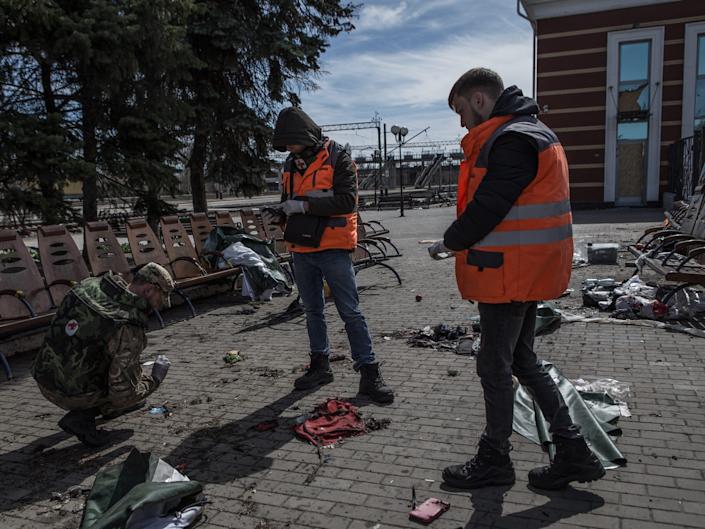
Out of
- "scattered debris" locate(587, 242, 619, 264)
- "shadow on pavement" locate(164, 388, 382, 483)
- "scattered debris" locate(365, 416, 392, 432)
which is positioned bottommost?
"shadow on pavement" locate(164, 388, 382, 483)

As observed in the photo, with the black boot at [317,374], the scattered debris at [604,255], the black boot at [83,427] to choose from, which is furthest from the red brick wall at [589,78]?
the black boot at [83,427]

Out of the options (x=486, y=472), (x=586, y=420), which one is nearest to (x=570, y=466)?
(x=486, y=472)

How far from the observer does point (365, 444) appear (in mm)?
3500

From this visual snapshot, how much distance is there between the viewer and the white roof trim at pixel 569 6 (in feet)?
68.1

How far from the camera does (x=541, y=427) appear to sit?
11.1ft

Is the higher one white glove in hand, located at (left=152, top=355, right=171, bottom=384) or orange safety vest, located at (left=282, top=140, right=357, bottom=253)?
orange safety vest, located at (left=282, top=140, right=357, bottom=253)

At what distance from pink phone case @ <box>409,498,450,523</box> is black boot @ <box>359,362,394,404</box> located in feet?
4.42

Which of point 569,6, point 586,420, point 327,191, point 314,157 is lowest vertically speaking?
point 586,420

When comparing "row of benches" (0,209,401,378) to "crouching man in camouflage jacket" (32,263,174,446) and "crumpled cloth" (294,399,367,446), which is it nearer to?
"crouching man in camouflage jacket" (32,263,174,446)

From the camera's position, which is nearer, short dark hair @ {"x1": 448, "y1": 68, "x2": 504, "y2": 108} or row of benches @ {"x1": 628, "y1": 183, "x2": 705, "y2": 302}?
short dark hair @ {"x1": 448, "y1": 68, "x2": 504, "y2": 108}

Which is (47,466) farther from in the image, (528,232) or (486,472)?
(528,232)

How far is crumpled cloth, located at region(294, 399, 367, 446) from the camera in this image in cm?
360

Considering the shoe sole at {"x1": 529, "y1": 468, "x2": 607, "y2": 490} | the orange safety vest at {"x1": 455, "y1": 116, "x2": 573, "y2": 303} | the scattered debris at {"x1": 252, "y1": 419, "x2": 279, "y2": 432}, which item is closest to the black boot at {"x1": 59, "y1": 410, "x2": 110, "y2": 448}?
the scattered debris at {"x1": 252, "y1": 419, "x2": 279, "y2": 432}

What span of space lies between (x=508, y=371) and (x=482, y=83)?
1375mm
